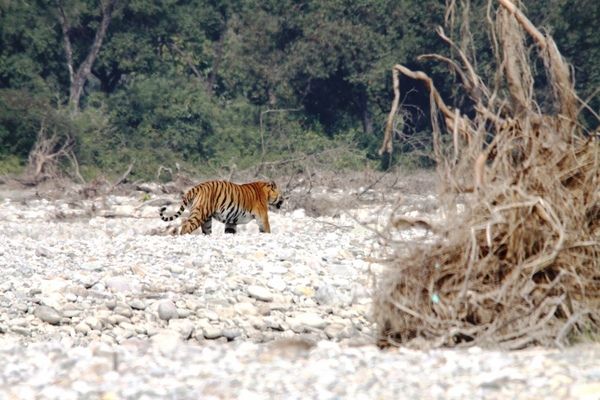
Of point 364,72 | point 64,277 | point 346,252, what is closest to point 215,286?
point 64,277

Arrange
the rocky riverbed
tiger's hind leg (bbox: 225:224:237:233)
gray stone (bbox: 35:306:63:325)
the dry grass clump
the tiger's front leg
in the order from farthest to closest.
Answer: tiger's hind leg (bbox: 225:224:237:233)
the tiger's front leg
gray stone (bbox: 35:306:63:325)
the dry grass clump
the rocky riverbed

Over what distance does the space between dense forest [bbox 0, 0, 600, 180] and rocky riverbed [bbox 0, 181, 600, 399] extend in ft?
48.9

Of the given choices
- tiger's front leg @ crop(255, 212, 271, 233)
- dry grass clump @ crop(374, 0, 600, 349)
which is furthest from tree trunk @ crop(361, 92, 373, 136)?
dry grass clump @ crop(374, 0, 600, 349)

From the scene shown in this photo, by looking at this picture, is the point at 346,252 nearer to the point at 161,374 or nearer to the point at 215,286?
the point at 215,286

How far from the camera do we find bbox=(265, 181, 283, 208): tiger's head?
19328mm

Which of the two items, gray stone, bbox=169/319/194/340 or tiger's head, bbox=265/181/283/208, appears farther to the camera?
tiger's head, bbox=265/181/283/208

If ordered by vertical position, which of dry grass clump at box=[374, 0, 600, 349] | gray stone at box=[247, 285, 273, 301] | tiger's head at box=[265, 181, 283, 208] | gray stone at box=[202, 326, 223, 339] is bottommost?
tiger's head at box=[265, 181, 283, 208]

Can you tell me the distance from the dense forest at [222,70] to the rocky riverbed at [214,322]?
48.9 ft

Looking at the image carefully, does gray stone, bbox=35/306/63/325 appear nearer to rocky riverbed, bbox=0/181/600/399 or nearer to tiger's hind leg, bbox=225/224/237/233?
rocky riverbed, bbox=0/181/600/399

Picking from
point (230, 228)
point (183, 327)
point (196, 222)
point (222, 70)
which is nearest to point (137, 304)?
point (183, 327)

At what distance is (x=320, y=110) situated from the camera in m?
43.7

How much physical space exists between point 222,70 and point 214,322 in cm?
3478

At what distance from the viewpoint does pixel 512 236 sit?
28.1 feet

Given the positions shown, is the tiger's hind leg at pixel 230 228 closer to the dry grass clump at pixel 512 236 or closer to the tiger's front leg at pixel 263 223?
the tiger's front leg at pixel 263 223
